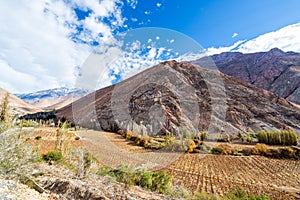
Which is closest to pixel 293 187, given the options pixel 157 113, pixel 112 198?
pixel 112 198

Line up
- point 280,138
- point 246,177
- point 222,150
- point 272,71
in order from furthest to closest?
point 272,71 → point 280,138 → point 222,150 → point 246,177

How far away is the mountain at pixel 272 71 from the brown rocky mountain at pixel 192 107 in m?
7.56

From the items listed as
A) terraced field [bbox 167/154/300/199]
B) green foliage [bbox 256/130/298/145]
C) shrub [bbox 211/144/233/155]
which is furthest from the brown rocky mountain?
terraced field [bbox 167/154/300/199]

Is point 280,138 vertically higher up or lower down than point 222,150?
higher up

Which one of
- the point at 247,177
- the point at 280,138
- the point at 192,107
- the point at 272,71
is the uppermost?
the point at 272,71

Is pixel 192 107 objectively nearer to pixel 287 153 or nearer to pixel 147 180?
pixel 287 153

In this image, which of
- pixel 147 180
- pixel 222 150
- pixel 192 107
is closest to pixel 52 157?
pixel 147 180

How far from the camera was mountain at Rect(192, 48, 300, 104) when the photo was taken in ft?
196

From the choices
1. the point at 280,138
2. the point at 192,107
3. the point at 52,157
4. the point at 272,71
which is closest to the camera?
the point at 52,157

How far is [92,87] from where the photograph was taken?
9352 millimetres

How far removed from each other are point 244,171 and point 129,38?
9.92 meters

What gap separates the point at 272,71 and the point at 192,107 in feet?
181

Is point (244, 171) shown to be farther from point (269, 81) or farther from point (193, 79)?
point (269, 81)

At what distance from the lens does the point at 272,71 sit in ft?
242
